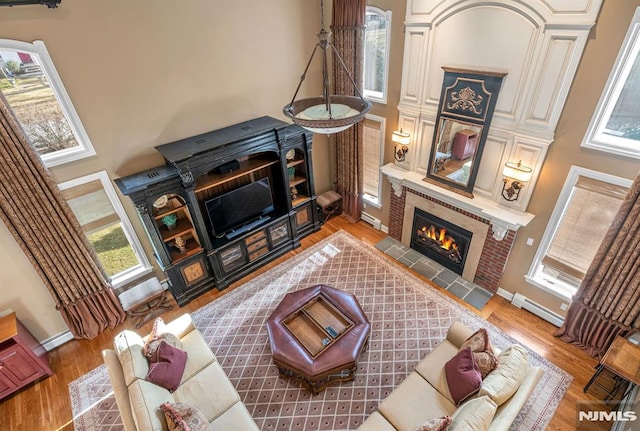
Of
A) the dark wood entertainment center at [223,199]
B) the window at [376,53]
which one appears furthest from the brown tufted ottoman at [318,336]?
the window at [376,53]

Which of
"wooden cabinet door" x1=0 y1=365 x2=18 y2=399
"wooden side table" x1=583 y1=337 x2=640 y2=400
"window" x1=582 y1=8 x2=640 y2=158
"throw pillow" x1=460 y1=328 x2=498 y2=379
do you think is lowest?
"wooden cabinet door" x1=0 y1=365 x2=18 y2=399

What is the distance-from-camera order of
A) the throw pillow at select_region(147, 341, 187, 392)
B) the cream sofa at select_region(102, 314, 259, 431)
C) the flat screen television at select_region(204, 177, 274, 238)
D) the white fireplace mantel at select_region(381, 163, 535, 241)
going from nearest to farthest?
the cream sofa at select_region(102, 314, 259, 431), the throw pillow at select_region(147, 341, 187, 392), the white fireplace mantel at select_region(381, 163, 535, 241), the flat screen television at select_region(204, 177, 274, 238)

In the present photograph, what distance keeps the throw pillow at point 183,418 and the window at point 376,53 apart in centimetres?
487

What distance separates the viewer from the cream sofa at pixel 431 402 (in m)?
2.57

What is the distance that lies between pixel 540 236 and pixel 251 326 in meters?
4.08

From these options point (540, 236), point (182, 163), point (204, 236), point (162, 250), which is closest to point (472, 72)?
point (540, 236)

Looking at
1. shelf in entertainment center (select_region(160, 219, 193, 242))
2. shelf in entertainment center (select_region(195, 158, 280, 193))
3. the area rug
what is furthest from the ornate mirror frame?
shelf in entertainment center (select_region(160, 219, 193, 242))

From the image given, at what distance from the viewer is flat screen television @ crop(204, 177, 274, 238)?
4.99m

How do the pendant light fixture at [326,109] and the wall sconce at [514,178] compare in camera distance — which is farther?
the wall sconce at [514,178]

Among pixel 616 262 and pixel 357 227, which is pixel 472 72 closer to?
pixel 616 262

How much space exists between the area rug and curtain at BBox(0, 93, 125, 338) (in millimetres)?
850

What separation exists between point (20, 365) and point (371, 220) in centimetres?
562

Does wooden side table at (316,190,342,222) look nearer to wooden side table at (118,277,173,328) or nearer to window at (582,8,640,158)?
wooden side table at (118,277,173,328)

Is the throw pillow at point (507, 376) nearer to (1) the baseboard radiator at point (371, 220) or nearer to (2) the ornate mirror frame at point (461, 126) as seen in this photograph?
(2) the ornate mirror frame at point (461, 126)
